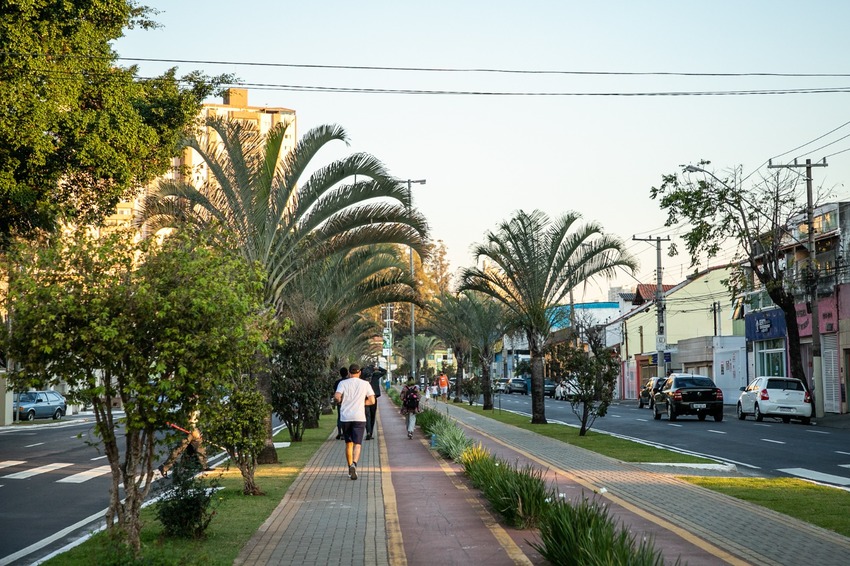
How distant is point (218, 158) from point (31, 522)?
29.6ft

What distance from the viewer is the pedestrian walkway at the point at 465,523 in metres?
8.83

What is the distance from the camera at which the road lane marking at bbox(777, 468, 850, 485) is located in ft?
52.1

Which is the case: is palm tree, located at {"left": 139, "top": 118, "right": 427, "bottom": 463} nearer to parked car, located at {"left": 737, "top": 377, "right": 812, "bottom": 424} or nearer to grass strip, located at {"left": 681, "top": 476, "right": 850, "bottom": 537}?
grass strip, located at {"left": 681, "top": 476, "right": 850, "bottom": 537}

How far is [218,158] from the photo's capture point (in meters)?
19.5

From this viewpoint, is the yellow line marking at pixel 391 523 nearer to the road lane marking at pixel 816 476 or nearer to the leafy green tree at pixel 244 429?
the leafy green tree at pixel 244 429

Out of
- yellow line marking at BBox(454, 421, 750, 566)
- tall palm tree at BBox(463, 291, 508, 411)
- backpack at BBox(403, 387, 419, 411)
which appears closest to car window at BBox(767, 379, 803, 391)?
backpack at BBox(403, 387, 419, 411)

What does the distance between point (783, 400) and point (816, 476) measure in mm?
19787

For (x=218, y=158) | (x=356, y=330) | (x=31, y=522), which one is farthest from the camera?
(x=356, y=330)

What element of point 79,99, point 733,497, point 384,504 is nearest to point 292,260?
point 79,99

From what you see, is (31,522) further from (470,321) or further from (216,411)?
(470,321)

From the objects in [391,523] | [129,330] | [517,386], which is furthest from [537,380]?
[517,386]

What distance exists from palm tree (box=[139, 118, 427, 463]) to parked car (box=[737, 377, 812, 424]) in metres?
20.0

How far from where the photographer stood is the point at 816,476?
16.7 metres

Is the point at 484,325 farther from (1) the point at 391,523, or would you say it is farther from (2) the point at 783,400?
(1) the point at 391,523
